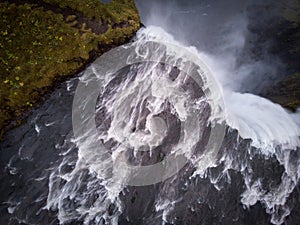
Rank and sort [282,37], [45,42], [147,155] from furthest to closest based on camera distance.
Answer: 1. [282,37]
2. [45,42]
3. [147,155]

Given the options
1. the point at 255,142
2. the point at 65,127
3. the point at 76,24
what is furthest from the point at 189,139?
the point at 76,24

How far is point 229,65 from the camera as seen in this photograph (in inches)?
633

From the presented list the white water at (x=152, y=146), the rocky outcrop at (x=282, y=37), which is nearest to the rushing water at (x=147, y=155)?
the white water at (x=152, y=146)

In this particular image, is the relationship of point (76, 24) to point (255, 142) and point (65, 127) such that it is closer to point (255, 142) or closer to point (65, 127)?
point (65, 127)

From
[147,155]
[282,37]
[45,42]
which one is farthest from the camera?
[282,37]

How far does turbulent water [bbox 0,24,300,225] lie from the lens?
30.6 feet

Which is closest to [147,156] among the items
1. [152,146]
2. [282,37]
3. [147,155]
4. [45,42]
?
[147,155]

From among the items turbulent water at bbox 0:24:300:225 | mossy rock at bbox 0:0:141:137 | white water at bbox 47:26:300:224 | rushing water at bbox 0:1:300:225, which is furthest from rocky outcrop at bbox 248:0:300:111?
mossy rock at bbox 0:0:141:137

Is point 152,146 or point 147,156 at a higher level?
point 152,146

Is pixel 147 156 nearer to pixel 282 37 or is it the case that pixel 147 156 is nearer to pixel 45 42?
pixel 45 42

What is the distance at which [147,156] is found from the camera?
384 inches

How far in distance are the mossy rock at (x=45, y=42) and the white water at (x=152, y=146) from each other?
1.65 metres

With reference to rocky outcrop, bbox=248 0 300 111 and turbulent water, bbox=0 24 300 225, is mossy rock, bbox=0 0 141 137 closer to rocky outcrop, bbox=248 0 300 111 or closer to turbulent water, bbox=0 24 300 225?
turbulent water, bbox=0 24 300 225

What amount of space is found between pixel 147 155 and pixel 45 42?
539 cm
